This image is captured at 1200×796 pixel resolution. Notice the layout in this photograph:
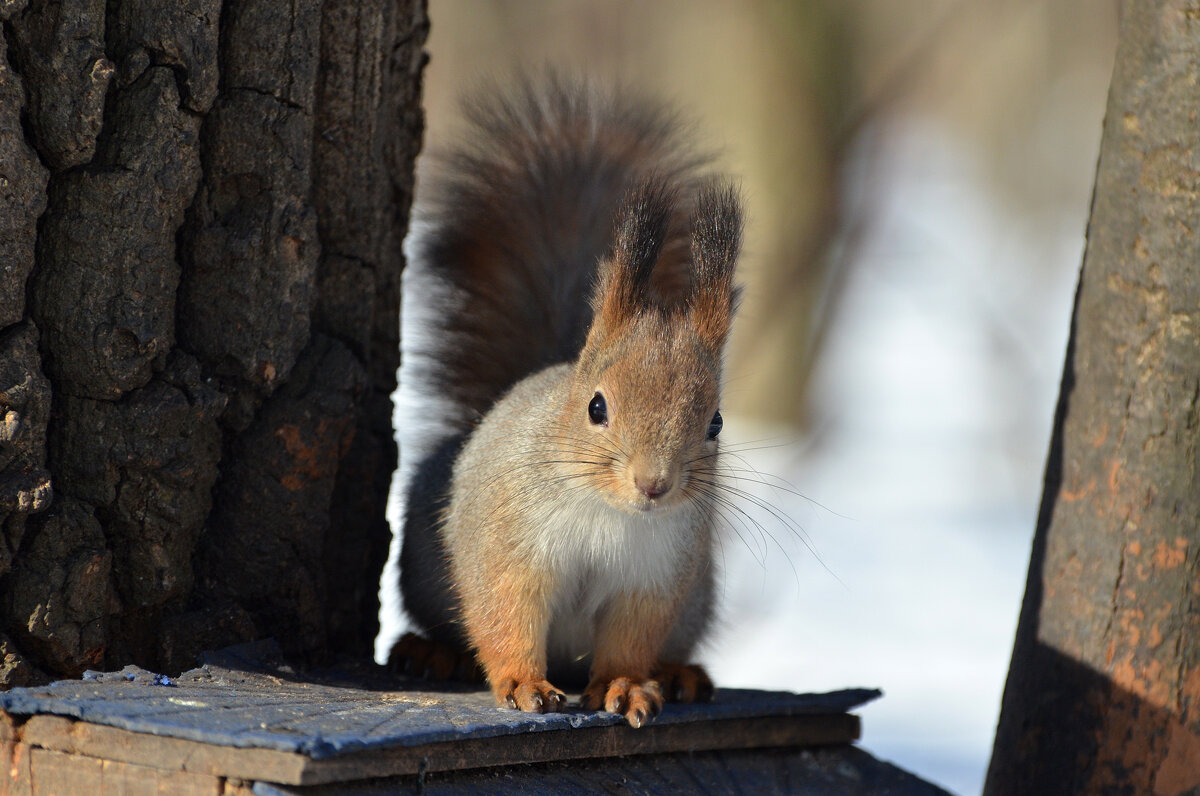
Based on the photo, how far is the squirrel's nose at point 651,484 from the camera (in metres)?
1.56

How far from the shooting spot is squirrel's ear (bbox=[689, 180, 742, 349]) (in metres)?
1.71

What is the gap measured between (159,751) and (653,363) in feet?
2.63

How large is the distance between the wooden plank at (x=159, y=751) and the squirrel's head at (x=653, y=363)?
60cm

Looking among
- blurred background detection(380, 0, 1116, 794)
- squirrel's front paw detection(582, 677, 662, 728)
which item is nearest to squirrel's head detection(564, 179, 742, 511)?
squirrel's front paw detection(582, 677, 662, 728)

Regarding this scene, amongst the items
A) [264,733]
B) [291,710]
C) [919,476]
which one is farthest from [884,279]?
[264,733]

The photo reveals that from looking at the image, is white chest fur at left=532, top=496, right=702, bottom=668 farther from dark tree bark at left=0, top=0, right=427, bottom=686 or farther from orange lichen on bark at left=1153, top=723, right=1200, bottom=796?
orange lichen on bark at left=1153, top=723, right=1200, bottom=796

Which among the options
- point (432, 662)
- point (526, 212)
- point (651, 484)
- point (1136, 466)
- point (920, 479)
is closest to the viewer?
point (651, 484)

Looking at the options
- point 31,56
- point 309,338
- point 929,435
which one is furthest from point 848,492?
point 31,56

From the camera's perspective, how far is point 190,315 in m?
1.65

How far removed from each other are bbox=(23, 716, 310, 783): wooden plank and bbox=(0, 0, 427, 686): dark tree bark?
0.29 meters

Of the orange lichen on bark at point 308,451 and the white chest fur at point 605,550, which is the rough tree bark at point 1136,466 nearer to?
the white chest fur at point 605,550

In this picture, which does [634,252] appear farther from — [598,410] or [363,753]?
[363,753]

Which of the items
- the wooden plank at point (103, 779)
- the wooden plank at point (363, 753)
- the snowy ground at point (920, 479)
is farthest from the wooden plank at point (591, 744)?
the snowy ground at point (920, 479)

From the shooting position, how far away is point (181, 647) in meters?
1.65
